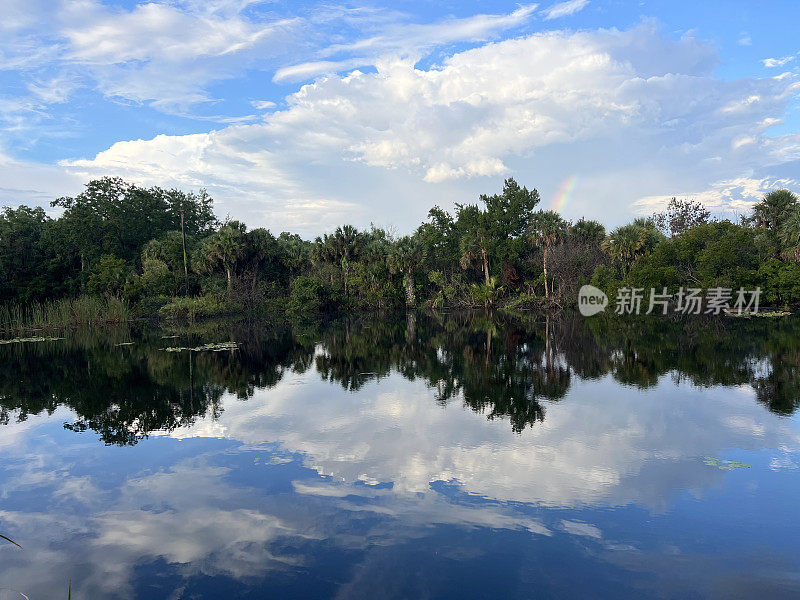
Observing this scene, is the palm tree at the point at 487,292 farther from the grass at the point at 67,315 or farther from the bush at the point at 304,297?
the grass at the point at 67,315

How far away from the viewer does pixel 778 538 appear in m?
6.98

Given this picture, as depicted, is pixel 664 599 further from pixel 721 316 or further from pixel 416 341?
pixel 721 316

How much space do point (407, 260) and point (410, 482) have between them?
157 feet

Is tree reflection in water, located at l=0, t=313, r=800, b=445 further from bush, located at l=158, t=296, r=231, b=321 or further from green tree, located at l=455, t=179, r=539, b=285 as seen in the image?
green tree, located at l=455, t=179, r=539, b=285

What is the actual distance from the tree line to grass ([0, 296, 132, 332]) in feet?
12.9

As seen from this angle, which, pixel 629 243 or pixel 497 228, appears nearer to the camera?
pixel 629 243

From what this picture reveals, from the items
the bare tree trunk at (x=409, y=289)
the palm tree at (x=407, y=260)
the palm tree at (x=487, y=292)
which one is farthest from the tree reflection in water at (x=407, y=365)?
the bare tree trunk at (x=409, y=289)

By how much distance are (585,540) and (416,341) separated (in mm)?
22071

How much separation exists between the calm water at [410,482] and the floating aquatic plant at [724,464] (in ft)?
0.07

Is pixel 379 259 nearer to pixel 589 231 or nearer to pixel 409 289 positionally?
pixel 409 289

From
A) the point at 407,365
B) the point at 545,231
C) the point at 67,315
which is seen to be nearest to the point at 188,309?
the point at 67,315

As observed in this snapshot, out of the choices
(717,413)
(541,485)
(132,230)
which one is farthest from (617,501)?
(132,230)

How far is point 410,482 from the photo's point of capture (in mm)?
9188

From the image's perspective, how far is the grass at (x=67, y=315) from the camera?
38.3m
